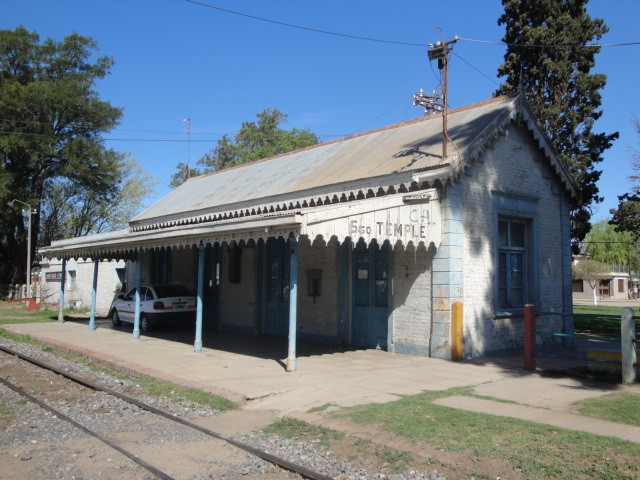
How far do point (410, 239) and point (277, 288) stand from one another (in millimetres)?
6251

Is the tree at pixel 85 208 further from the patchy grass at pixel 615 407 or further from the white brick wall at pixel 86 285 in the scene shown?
the patchy grass at pixel 615 407

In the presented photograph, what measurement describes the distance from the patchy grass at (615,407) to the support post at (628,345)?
87 centimetres

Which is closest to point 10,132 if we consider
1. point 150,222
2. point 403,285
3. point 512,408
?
point 150,222

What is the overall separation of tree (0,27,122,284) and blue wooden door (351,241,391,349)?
102 feet

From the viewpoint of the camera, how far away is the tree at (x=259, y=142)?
46.1 metres

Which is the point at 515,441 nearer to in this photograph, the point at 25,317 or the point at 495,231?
the point at 495,231

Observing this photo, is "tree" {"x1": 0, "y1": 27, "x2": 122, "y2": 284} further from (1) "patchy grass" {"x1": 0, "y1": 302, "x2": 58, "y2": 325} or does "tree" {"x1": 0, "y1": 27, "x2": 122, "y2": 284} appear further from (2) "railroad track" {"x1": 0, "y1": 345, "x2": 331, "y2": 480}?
(2) "railroad track" {"x1": 0, "y1": 345, "x2": 331, "y2": 480}

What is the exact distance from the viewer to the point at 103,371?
37.9ft

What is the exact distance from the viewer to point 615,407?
7.43 meters

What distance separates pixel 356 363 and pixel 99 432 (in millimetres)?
5734

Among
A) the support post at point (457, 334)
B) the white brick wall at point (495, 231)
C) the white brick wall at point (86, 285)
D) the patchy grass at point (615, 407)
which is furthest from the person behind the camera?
the white brick wall at point (86, 285)

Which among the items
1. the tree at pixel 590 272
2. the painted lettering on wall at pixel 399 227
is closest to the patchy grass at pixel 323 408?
the painted lettering on wall at pixel 399 227

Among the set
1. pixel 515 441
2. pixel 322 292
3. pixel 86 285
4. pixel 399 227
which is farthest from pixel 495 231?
pixel 86 285

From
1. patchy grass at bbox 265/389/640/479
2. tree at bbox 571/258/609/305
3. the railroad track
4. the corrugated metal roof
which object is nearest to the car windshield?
the corrugated metal roof
